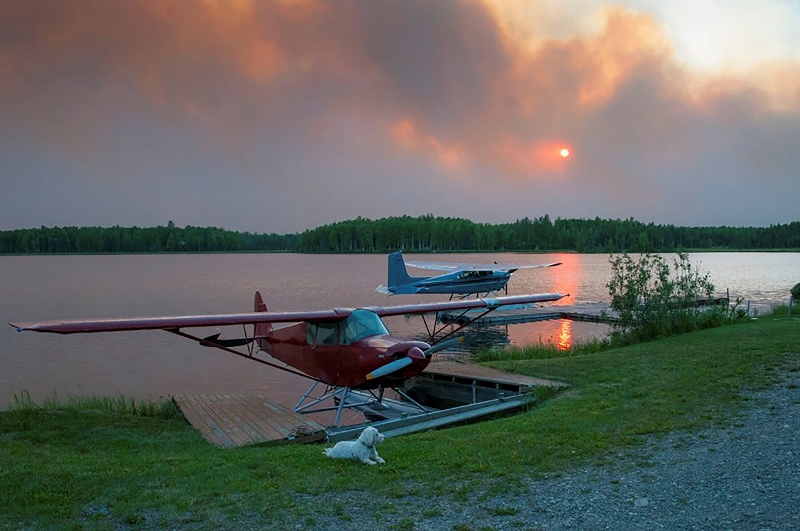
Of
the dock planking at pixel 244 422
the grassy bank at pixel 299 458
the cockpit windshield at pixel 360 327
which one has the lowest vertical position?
the dock planking at pixel 244 422

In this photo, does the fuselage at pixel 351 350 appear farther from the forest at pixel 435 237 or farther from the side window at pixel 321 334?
the forest at pixel 435 237

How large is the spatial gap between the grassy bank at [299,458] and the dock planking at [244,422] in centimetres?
33

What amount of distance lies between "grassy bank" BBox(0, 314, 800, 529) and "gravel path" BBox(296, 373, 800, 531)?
0.13 m

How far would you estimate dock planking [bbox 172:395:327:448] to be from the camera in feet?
27.4

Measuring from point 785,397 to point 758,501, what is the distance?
12.8 feet

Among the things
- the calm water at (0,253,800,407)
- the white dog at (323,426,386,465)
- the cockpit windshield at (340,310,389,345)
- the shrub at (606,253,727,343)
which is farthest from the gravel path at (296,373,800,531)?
the shrub at (606,253,727,343)

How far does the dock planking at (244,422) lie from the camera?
834 cm

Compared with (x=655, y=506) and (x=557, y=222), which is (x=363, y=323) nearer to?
(x=655, y=506)

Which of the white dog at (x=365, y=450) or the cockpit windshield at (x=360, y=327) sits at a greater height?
the cockpit windshield at (x=360, y=327)

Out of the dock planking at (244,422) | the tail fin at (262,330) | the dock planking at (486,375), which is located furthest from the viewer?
the tail fin at (262,330)

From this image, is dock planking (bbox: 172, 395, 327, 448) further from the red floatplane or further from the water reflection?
the water reflection

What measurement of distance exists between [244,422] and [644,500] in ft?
20.5

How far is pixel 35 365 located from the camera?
19.7m

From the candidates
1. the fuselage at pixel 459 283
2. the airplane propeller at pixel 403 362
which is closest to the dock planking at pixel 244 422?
the airplane propeller at pixel 403 362
